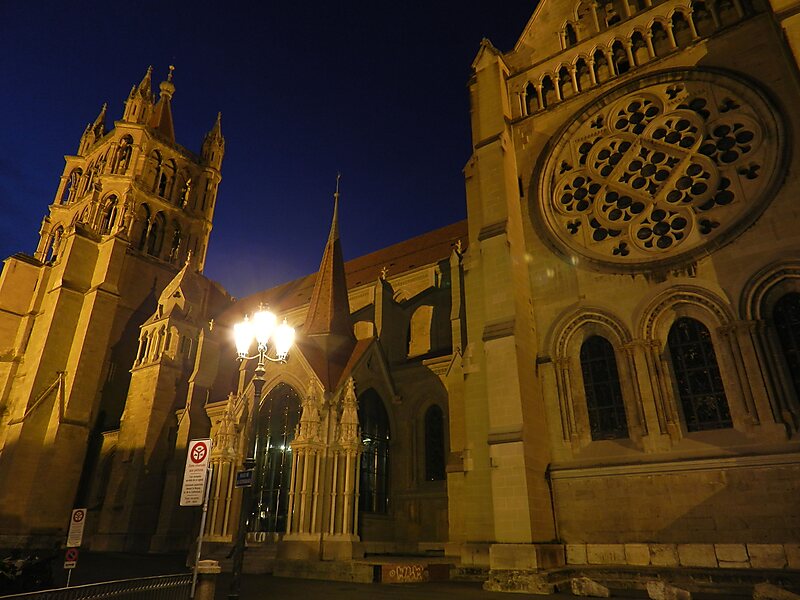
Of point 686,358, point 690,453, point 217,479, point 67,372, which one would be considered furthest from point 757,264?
point 67,372

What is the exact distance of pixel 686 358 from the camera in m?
12.2

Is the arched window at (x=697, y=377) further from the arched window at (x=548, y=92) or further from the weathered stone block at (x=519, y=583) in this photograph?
the arched window at (x=548, y=92)

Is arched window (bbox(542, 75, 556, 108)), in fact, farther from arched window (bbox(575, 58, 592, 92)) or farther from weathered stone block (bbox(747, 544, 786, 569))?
weathered stone block (bbox(747, 544, 786, 569))

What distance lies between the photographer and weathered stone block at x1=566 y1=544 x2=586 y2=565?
11.8 m

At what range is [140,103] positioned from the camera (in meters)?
41.2

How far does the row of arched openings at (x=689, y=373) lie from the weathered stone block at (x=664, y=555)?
8.21 feet

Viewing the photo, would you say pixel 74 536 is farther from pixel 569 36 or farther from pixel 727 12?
pixel 727 12

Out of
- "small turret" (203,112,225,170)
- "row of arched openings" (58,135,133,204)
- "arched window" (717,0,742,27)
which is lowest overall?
"arched window" (717,0,742,27)

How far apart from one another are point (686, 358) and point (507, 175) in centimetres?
736

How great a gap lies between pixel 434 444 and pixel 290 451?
5.24 meters

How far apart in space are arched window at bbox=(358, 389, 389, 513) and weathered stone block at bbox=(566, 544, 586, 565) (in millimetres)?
Result: 7390

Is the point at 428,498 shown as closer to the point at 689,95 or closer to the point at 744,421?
the point at 744,421

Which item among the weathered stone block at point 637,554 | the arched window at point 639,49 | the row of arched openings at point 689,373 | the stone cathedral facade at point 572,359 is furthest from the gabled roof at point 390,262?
the weathered stone block at point 637,554

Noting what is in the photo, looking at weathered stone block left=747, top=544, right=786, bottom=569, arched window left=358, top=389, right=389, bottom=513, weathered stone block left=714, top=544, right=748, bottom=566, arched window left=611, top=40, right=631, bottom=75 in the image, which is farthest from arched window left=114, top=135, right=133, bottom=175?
weathered stone block left=747, top=544, right=786, bottom=569
